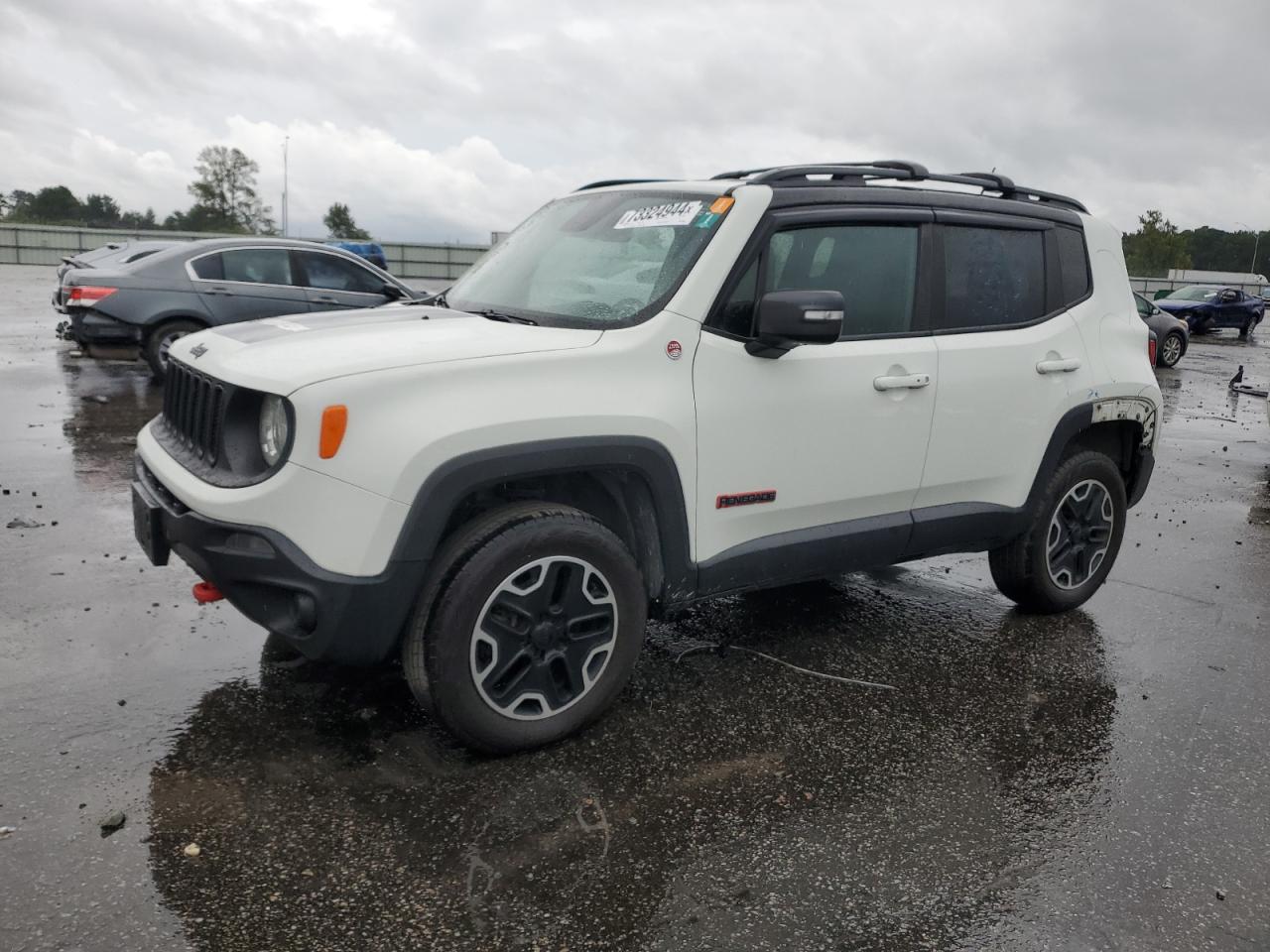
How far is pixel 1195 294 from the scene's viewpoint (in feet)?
102

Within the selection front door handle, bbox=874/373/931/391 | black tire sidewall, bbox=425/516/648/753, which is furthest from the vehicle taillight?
front door handle, bbox=874/373/931/391

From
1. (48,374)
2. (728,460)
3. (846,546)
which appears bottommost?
(48,374)

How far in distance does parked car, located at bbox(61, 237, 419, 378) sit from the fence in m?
36.2

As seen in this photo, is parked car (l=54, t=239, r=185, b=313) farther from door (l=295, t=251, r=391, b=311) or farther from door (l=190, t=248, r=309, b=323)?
door (l=295, t=251, r=391, b=311)

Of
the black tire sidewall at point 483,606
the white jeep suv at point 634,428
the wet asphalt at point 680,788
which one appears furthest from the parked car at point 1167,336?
the black tire sidewall at point 483,606

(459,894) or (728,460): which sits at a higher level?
(728,460)

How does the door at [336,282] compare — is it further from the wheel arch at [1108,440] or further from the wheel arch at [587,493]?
the wheel arch at [587,493]

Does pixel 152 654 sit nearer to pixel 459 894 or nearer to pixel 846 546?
pixel 459 894

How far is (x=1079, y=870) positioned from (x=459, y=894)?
1779 mm

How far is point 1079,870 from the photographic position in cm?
304

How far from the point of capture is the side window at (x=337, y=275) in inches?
447

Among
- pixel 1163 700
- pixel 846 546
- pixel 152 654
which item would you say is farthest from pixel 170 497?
pixel 1163 700

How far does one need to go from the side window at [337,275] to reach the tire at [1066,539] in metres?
8.27

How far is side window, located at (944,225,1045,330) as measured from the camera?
175 inches
